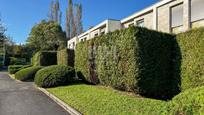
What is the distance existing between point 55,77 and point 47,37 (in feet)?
128

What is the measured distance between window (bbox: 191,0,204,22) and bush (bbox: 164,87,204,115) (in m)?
11.9

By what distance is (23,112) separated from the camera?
9.55 metres

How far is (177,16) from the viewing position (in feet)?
59.4

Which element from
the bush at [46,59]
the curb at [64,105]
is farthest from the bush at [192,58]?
the bush at [46,59]

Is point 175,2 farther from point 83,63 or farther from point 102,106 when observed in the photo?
point 102,106

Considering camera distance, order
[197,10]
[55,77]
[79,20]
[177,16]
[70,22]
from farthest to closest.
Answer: [79,20] → [70,22] → [177,16] → [55,77] → [197,10]

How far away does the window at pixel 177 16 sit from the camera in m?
17.8

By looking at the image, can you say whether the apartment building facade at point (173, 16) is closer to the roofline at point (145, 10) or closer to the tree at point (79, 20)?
the roofline at point (145, 10)

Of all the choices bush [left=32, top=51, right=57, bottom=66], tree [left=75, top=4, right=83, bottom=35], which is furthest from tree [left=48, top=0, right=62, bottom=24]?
bush [left=32, top=51, right=57, bottom=66]

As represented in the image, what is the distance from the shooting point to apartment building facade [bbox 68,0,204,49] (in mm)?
16328

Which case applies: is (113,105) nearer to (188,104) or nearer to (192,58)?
(192,58)

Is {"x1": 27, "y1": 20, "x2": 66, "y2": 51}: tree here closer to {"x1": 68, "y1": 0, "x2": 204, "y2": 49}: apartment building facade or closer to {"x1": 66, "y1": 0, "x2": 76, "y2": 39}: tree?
{"x1": 66, "y1": 0, "x2": 76, "y2": 39}: tree

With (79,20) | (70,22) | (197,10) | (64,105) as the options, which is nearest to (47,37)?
(70,22)

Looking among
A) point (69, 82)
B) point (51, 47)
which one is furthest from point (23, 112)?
point (51, 47)
